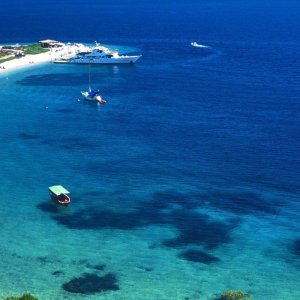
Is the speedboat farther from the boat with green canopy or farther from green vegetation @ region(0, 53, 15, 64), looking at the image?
the boat with green canopy

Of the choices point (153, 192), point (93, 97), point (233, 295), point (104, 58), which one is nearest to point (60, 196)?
point (153, 192)

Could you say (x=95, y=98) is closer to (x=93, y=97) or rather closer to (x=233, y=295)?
(x=93, y=97)

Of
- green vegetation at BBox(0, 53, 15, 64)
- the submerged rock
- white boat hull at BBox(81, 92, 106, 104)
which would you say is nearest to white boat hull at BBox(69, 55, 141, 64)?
green vegetation at BBox(0, 53, 15, 64)

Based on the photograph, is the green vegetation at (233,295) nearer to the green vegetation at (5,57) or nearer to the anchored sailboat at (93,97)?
the anchored sailboat at (93,97)

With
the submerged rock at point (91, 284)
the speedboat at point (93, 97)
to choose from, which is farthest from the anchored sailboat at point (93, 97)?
the submerged rock at point (91, 284)

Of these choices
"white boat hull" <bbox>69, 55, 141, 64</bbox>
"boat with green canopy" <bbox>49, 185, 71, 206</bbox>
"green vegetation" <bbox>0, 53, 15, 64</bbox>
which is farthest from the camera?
"white boat hull" <bbox>69, 55, 141, 64</bbox>

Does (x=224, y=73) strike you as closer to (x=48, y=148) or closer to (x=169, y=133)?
(x=169, y=133)

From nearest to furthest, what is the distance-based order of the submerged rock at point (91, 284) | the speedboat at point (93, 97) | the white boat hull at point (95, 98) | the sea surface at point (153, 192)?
the submerged rock at point (91, 284) < the sea surface at point (153, 192) < the white boat hull at point (95, 98) < the speedboat at point (93, 97)
